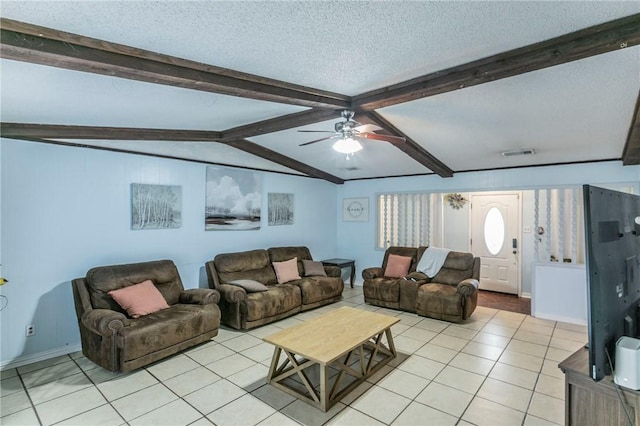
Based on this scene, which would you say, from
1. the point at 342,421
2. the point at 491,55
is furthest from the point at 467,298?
the point at 491,55

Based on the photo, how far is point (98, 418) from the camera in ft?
7.81

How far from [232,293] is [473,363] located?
2.88m

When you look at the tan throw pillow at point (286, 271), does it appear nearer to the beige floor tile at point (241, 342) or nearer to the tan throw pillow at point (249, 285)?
the tan throw pillow at point (249, 285)

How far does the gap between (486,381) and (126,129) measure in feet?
14.3

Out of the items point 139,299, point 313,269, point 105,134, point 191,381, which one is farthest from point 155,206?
point 313,269

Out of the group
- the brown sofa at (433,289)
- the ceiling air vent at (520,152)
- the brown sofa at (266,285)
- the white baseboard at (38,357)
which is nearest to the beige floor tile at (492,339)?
the brown sofa at (433,289)

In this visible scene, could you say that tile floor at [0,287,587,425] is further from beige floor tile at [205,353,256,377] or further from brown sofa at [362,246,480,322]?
brown sofa at [362,246,480,322]

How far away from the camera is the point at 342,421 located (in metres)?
2.37

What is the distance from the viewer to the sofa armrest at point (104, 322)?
293cm

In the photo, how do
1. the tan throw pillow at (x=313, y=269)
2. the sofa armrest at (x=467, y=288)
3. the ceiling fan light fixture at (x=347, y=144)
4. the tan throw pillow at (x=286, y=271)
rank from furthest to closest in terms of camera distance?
the tan throw pillow at (x=313, y=269)
the tan throw pillow at (x=286, y=271)
the sofa armrest at (x=467, y=288)
the ceiling fan light fixture at (x=347, y=144)

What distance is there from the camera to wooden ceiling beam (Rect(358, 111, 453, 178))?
10.7 feet

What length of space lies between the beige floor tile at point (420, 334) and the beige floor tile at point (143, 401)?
8.94ft

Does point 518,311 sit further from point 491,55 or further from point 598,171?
point 491,55

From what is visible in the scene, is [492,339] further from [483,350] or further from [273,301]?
[273,301]
